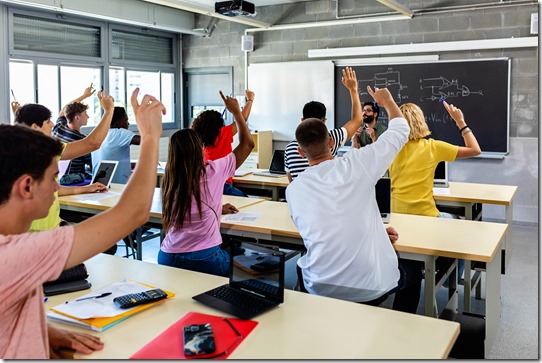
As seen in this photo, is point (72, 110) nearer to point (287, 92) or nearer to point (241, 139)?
point (241, 139)

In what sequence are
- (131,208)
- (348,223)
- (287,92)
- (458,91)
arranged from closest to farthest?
(131,208) → (348,223) → (458,91) → (287,92)

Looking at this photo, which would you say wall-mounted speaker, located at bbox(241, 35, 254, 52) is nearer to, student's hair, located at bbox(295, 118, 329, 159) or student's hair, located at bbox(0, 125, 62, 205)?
student's hair, located at bbox(295, 118, 329, 159)

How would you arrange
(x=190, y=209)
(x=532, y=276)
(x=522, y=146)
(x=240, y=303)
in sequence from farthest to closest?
1. (x=522, y=146)
2. (x=532, y=276)
3. (x=190, y=209)
4. (x=240, y=303)

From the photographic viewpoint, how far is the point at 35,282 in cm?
115

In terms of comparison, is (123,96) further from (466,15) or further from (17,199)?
(17,199)

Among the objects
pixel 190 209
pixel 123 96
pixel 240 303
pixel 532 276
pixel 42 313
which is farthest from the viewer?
pixel 123 96

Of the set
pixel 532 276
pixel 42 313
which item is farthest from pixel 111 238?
pixel 532 276

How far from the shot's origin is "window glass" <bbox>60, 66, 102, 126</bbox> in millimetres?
7477

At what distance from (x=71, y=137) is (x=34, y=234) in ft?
11.4

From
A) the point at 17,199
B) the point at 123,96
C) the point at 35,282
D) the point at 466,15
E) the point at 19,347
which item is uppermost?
the point at 466,15

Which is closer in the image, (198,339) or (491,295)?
(198,339)

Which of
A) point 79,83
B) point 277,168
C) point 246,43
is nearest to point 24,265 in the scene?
point 277,168

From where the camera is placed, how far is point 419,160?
3.57 m

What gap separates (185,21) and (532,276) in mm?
6513
